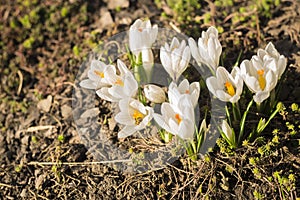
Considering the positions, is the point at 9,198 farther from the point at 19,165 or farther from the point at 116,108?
the point at 116,108

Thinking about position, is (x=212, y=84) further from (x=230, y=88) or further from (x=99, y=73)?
(x=99, y=73)

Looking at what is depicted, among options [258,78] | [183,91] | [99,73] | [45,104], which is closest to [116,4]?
[45,104]

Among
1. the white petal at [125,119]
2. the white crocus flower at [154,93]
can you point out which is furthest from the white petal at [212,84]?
the white petal at [125,119]

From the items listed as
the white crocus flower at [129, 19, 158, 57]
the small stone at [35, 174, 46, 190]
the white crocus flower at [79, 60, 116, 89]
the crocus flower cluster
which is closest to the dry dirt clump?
the small stone at [35, 174, 46, 190]

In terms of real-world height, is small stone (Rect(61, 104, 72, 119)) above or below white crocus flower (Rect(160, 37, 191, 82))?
below

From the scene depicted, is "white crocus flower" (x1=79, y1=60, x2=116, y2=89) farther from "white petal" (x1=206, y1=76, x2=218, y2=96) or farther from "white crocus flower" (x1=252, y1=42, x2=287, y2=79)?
"white crocus flower" (x1=252, y1=42, x2=287, y2=79)

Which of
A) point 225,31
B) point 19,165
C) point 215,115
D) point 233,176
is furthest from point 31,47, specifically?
point 233,176

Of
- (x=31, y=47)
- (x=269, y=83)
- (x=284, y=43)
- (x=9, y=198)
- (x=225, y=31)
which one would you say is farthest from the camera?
(x=31, y=47)
